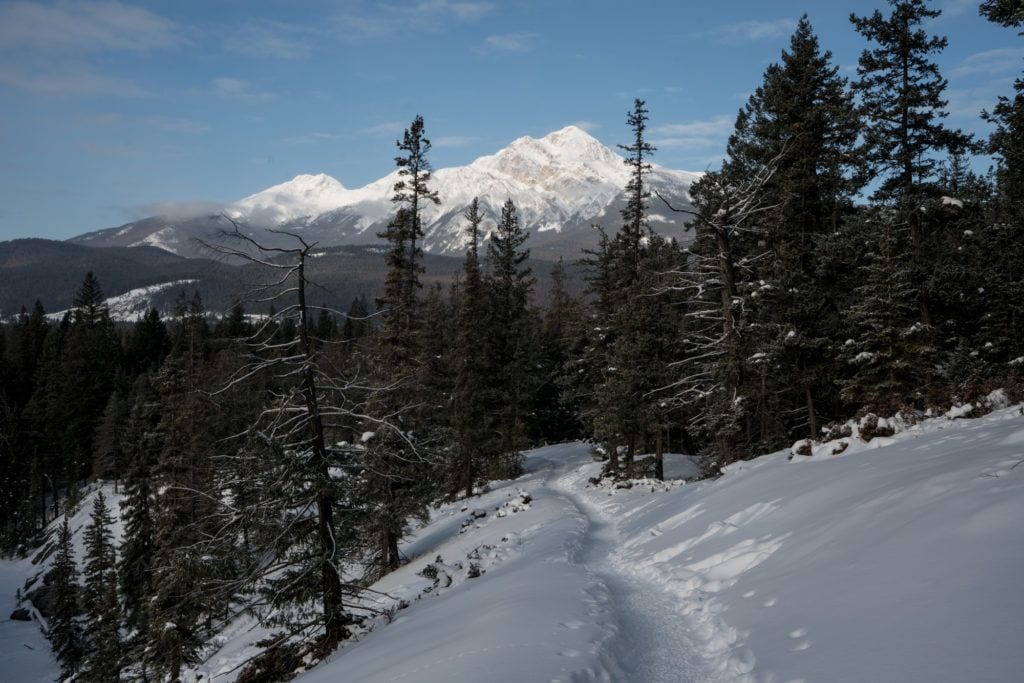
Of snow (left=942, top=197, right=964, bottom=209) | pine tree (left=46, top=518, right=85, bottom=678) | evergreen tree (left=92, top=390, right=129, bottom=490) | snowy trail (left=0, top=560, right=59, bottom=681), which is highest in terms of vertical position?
snow (left=942, top=197, right=964, bottom=209)

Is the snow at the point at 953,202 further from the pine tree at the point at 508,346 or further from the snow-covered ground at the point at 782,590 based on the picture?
the pine tree at the point at 508,346

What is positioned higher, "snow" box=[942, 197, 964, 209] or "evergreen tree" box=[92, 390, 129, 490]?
"snow" box=[942, 197, 964, 209]

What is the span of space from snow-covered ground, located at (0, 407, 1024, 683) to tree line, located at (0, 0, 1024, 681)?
306cm

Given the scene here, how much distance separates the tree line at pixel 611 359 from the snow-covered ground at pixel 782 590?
306 cm

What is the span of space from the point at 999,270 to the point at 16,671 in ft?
202

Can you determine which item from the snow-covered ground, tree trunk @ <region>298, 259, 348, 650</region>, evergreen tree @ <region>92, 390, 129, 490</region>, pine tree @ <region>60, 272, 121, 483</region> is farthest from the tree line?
pine tree @ <region>60, 272, 121, 483</region>

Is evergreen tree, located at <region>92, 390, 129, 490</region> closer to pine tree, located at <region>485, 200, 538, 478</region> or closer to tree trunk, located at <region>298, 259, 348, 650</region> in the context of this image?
pine tree, located at <region>485, 200, 538, 478</region>

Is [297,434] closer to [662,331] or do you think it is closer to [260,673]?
[260,673]

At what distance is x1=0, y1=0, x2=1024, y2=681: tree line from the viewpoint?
11844mm

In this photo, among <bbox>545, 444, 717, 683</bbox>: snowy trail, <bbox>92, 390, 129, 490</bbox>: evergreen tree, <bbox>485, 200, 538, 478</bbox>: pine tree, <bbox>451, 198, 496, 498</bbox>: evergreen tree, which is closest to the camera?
<bbox>545, 444, 717, 683</bbox>: snowy trail

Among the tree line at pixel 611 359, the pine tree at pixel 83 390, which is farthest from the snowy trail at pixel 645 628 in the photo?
the pine tree at pixel 83 390

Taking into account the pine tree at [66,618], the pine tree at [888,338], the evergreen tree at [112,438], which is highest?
the pine tree at [888,338]

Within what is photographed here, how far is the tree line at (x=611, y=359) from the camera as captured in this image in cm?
1184

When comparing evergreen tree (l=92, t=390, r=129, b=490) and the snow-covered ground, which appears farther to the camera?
evergreen tree (l=92, t=390, r=129, b=490)
